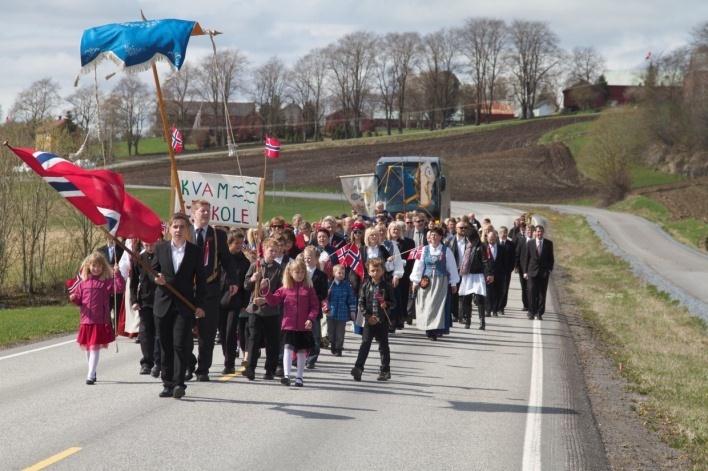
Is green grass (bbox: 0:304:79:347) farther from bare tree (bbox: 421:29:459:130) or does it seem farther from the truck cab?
bare tree (bbox: 421:29:459:130)

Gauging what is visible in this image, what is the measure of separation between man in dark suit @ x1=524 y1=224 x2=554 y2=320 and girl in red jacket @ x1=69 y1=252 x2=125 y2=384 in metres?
11.2

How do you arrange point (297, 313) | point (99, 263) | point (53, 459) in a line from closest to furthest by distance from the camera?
point (53, 459) < point (99, 263) < point (297, 313)

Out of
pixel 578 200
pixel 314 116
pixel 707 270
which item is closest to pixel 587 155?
pixel 578 200

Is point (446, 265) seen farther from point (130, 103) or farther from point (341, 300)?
point (130, 103)

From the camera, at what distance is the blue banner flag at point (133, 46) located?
1240cm

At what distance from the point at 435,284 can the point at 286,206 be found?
178 feet

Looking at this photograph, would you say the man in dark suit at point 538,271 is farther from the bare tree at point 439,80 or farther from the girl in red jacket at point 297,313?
the bare tree at point 439,80

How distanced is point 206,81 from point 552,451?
98097mm

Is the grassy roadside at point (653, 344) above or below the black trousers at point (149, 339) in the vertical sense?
below

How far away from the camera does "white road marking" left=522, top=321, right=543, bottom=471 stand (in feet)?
29.6

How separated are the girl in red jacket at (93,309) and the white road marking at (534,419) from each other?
4.83 meters

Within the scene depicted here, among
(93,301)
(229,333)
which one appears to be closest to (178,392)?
(93,301)

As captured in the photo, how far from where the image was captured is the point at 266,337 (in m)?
13.4

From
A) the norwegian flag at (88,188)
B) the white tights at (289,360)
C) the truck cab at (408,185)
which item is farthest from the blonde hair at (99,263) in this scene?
the truck cab at (408,185)
